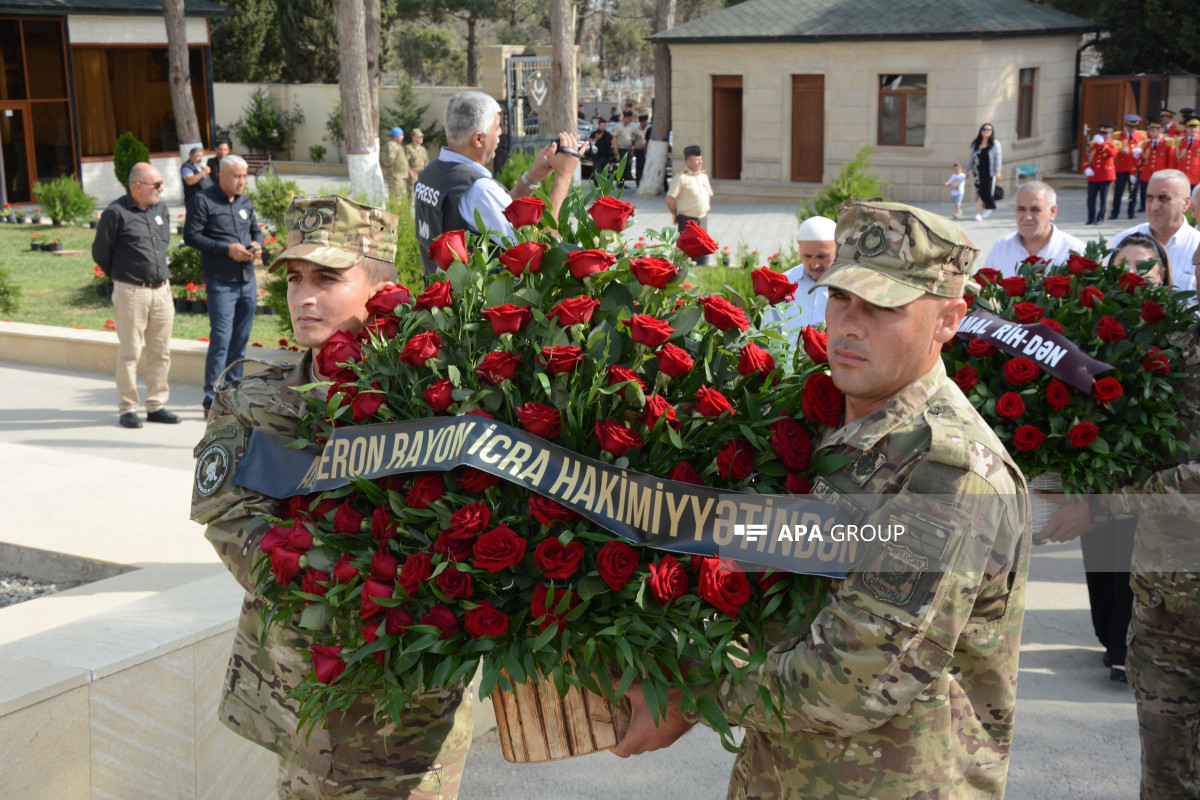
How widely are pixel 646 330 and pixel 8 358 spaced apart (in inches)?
421

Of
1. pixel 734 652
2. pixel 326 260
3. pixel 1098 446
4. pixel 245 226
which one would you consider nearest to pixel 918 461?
pixel 734 652

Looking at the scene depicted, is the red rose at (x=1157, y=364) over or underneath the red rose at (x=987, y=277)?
underneath

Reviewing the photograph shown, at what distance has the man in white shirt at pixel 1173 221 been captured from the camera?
6.36m

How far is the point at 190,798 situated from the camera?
3680 millimetres

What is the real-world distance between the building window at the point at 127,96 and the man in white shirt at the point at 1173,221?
82.8 ft

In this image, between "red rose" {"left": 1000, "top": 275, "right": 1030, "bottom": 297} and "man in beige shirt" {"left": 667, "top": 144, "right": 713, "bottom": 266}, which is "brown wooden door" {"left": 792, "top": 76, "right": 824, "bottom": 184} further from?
"red rose" {"left": 1000, "top": 275, "right": 1030, "bottom": 297}

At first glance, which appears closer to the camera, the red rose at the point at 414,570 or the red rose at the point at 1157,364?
the red rose at the point at 414,570

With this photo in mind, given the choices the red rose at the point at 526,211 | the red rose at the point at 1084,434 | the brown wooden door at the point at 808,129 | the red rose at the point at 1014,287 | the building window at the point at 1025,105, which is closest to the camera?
the red rose at the point at 526,211

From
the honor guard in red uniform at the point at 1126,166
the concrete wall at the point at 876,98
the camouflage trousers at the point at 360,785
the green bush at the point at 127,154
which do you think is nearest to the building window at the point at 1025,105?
the concrete wall at the point at 876,98

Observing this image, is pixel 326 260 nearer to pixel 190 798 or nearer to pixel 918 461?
pixel 918 461

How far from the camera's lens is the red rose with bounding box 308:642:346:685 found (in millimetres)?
2424

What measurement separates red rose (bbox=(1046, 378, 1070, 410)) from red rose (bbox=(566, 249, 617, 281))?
1.91 meters

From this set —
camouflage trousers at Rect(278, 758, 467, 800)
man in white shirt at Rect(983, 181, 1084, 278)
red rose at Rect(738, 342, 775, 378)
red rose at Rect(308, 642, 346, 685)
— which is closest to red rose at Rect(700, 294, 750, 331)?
red rose at Rect(738, 342, 775, 378)

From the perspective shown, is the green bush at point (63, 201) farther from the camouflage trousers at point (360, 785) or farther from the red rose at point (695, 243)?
the red rose at point (695, 243)
